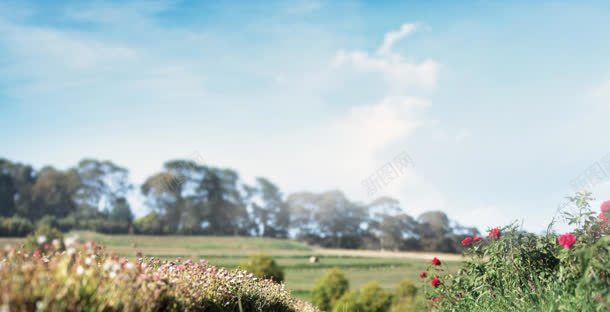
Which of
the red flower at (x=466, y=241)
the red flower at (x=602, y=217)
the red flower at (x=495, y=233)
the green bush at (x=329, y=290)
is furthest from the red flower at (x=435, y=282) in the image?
the green bush at (x=329, y=290)

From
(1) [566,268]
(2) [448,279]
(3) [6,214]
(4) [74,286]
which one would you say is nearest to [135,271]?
(4) [74,286]

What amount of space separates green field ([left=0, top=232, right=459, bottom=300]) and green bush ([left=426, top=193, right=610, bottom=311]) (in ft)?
59.2

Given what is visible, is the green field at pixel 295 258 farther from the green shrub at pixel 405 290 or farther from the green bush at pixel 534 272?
the green bush at pixel 534 272

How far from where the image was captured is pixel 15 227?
49.6 m

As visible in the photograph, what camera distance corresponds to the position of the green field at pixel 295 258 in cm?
3085

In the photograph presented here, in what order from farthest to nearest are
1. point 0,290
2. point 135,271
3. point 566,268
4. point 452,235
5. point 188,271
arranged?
point 452,235
point 188,271
point 566,268
point 135,271
point 0,290

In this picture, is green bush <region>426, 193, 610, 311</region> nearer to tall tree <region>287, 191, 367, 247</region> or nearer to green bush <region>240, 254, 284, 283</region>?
green bush <region>240, 254, 284, 283</region>

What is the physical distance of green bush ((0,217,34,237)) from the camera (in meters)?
48.7

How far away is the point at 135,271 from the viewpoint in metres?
4.01

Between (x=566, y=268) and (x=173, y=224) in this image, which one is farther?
(x=173, y=224)

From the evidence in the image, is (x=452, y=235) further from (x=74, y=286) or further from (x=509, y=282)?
(x=74, y=286)

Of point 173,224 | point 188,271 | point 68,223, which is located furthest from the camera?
point 173,224

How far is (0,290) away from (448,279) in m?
6.62

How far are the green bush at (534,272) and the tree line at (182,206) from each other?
147ft
